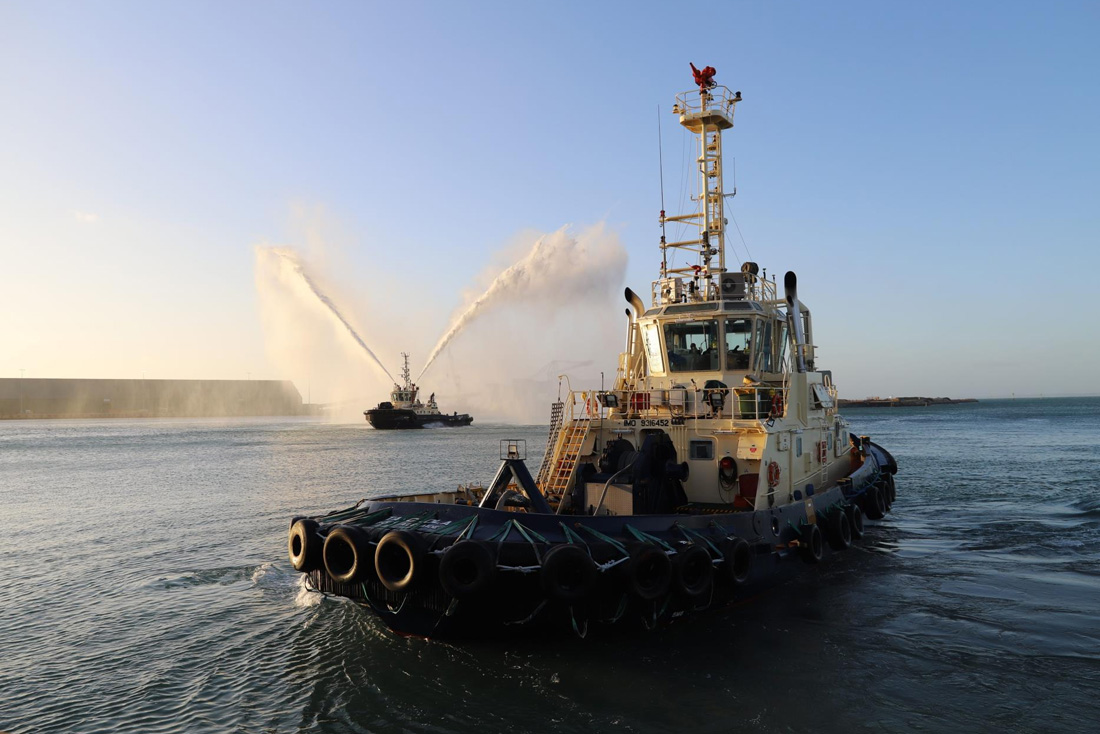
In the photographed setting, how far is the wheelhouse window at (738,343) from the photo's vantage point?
1239 cm

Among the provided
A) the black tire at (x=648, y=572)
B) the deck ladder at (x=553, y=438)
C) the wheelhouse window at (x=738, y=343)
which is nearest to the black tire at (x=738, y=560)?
the black tire at (x=648, y=572)

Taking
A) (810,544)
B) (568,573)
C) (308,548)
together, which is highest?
(308,548)

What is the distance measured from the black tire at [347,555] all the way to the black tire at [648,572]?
3156 mm

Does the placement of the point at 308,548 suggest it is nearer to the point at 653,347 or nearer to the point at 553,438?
the point at 553,438

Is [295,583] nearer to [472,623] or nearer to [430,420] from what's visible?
[472,623]

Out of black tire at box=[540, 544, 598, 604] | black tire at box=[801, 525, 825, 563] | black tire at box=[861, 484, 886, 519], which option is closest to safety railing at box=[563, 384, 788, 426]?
black tire at box=[801, 525, 825, 563]

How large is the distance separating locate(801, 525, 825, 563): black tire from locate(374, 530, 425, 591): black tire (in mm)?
6278

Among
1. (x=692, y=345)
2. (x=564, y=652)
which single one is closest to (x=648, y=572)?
(x=564, y=652)

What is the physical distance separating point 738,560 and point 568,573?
9.14ft

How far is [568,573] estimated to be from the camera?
7941 millimetres

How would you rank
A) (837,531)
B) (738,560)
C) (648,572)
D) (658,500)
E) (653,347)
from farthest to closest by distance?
(653,347), (837,531), (658,500), (738,560), (648,572)

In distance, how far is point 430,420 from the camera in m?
78.6

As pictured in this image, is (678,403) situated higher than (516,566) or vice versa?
(678,403)

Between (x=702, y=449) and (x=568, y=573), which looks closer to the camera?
Answer: (x=568, y=573)
